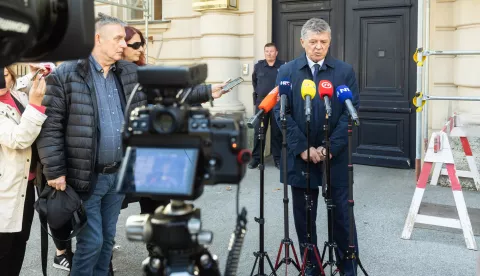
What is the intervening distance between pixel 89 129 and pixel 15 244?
0.94m

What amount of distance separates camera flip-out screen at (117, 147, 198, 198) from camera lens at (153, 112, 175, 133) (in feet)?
0.22

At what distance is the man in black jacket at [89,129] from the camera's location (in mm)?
3285

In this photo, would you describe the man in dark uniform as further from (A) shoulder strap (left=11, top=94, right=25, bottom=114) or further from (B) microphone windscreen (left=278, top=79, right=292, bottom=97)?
(A) shoulder strap (left=11, top=94, right=25, bottom=114)

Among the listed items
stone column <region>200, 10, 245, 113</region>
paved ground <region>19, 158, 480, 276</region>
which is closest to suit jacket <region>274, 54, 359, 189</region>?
paved ground <region>19, 158, 480, 276</region>

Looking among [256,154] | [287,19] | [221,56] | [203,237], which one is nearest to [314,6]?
[287,19]

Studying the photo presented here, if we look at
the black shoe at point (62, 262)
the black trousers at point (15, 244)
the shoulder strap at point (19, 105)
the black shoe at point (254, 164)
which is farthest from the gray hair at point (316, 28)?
the black shoe at point (254, 164)

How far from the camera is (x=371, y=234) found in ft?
17.1

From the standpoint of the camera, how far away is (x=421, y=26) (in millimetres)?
6270

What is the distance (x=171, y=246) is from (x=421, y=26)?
529 cm

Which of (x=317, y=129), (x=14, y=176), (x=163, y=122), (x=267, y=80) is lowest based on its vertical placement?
(x=14, y=176)

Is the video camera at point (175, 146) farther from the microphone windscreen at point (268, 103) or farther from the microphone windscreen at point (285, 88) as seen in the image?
the microphone windscreen at point (285, 88)

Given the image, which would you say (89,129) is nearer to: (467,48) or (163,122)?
(163,122)

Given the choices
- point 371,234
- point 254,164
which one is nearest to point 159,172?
point 371,234

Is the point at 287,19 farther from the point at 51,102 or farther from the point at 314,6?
the point at 51,102
